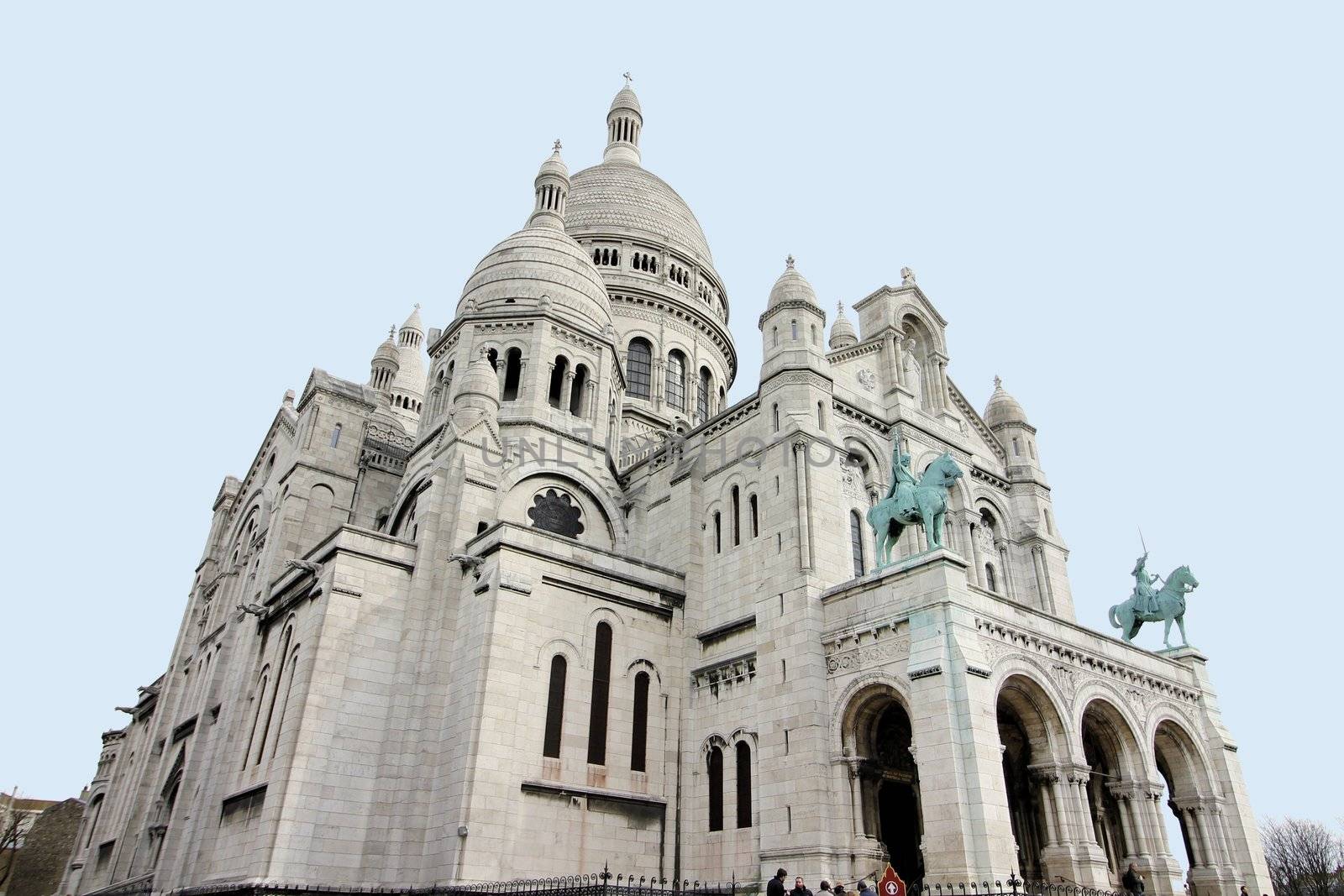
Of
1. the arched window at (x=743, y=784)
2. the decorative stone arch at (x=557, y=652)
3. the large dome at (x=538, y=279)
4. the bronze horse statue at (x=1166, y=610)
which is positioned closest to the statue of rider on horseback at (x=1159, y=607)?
the bronze horse statue at (x=1166, y=610)

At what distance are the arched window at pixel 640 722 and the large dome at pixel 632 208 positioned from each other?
29.3 m

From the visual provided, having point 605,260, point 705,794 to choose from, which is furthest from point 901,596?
point 605,260

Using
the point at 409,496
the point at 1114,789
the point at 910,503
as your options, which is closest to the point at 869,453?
the point at 910,503

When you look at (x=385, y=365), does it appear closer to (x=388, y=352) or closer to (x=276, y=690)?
(x=388, y=352)

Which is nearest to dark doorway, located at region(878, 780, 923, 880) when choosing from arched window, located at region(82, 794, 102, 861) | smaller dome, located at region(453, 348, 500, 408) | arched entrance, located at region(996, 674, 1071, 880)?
arched entrance, located at region(996, 674, 1071, 880)

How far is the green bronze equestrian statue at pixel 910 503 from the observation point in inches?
989

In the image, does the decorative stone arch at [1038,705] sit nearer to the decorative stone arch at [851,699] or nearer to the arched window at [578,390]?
the decorative stone arch at [851,699]

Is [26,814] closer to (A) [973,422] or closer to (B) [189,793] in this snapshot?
(B) [189,793]

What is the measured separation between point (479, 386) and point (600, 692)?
11.4m

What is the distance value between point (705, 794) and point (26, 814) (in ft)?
244

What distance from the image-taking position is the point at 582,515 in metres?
34.1

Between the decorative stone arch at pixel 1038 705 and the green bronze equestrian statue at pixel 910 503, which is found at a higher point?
the green bronze equestrian statue at pixel 910 503

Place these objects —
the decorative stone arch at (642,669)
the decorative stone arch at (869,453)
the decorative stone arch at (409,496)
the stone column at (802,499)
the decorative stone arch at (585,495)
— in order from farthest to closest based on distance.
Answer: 1. the decorative stone arch at (585,495)
2. the decorative stone arch at (409,496)
3. the decorative stone arch at (869,453)
4. the decorative stone arch at (642,669)
5. the stone column at (802,499)

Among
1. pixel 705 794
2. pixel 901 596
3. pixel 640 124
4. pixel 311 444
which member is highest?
pixel 640 124
